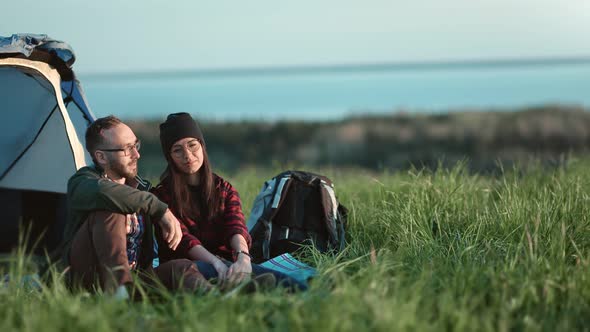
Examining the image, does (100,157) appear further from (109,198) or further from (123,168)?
(109,198)

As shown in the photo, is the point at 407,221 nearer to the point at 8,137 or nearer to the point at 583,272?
the point at 583,272

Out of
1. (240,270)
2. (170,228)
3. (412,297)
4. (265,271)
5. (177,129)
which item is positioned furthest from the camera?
(177,129)

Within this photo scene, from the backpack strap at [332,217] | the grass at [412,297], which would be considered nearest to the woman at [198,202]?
the grass at [412,297]

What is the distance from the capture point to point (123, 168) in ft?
11.6

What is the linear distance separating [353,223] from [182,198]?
4.70ft

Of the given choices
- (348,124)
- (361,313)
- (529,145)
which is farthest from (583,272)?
(348,124)

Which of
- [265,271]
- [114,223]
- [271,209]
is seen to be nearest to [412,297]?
[265,271]

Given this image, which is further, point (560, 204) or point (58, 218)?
point (58, 218)

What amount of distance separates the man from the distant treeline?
12.7 meters

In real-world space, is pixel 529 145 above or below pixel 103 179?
below

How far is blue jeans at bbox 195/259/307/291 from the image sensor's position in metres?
3.14

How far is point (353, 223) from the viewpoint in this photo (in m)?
4.79

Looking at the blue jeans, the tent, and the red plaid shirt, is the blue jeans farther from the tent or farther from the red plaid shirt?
the tent

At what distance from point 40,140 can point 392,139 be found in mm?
13657
